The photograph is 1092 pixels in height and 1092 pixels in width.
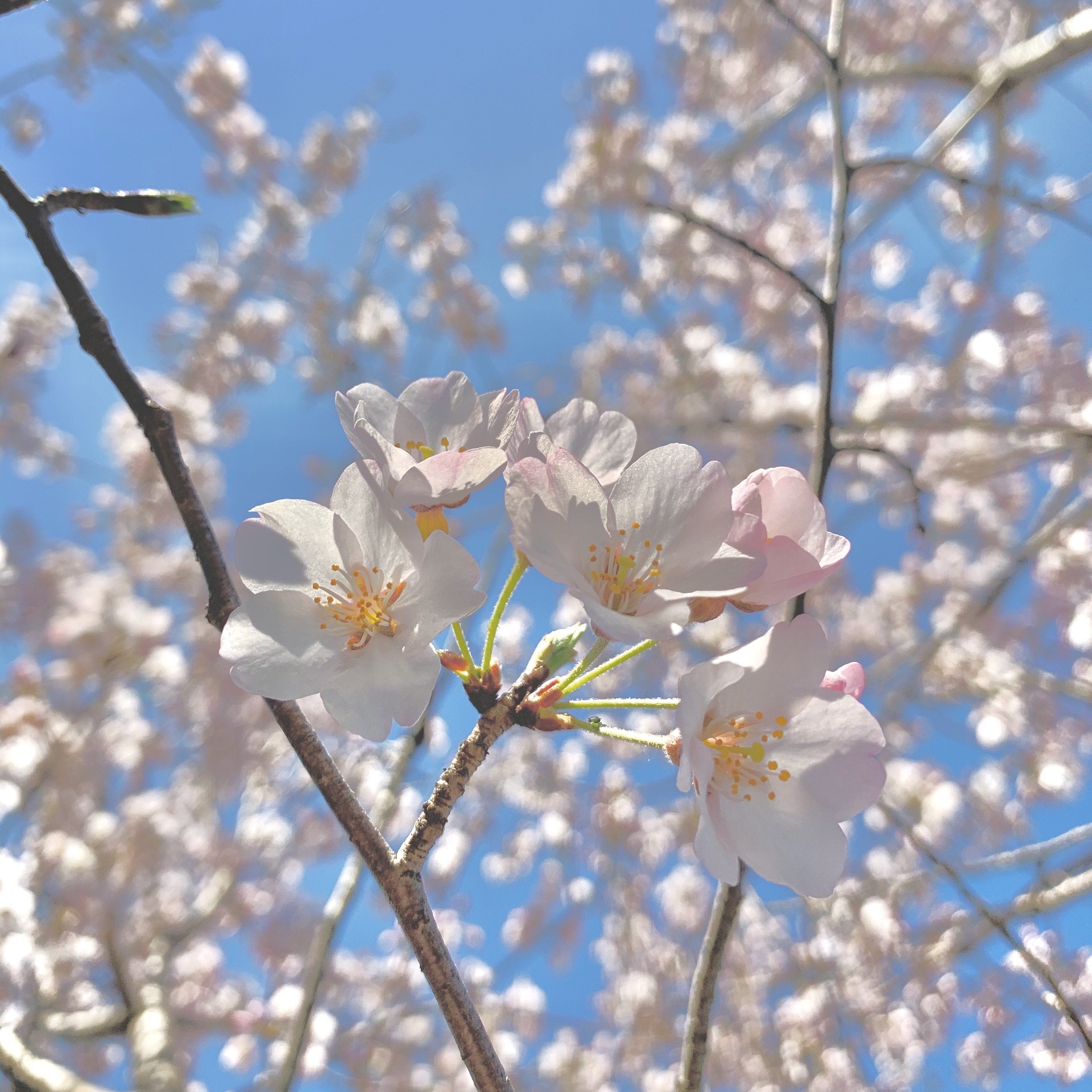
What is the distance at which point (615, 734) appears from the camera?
0.84m

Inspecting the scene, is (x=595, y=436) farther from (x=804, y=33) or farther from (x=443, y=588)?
(x=804, y=33)

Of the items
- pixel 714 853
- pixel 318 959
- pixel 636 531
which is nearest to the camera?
pixel 714 853

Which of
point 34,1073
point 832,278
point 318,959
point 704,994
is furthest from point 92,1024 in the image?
point 832,278

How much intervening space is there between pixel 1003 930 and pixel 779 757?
0.86 meters

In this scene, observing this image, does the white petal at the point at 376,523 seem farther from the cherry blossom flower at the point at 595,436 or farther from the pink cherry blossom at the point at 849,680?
the pink cherry blossom at the point at 849,680

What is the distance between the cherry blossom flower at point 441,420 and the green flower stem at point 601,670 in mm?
269

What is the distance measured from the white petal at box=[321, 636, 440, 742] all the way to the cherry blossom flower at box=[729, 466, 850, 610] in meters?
→ 0.38

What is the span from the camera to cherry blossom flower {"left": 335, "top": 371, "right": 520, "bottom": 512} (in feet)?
2.94

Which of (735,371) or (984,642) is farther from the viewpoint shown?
(735,371)

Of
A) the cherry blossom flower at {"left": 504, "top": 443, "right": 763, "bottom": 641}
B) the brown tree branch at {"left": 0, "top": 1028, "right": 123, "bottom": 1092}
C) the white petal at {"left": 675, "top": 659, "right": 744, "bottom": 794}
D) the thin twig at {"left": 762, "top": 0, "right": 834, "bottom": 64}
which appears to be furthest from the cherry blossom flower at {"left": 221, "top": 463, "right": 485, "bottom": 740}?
→ the brown tree branch at {"left": 0, "top": 1028, "right": 123, "bottom": 1092}

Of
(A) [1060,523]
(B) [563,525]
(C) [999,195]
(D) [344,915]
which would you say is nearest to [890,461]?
(B) [563,525]

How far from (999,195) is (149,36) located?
4070 millimetres

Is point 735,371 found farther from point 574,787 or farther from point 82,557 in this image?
point 82,557

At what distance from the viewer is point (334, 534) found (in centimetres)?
95
